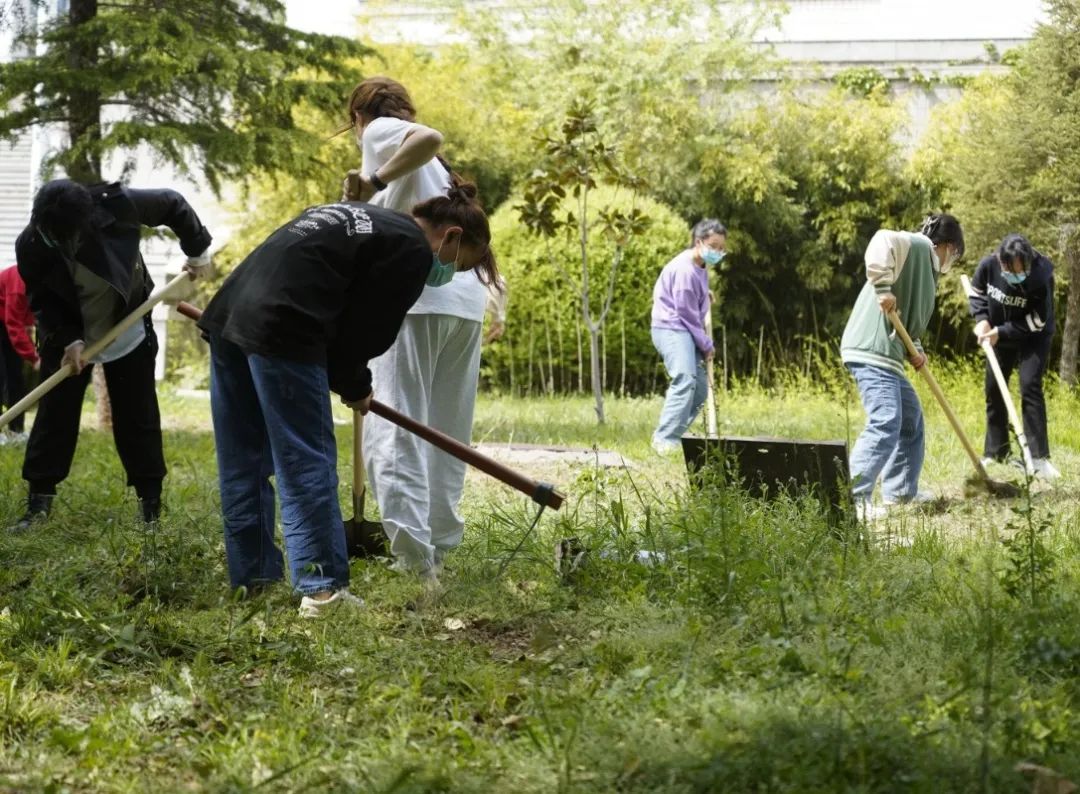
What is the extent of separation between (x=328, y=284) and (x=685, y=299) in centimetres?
532

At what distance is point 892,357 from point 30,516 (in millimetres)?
4081

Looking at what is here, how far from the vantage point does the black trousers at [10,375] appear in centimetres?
991

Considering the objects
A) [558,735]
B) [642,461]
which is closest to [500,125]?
[642,461]

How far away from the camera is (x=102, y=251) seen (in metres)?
5.48

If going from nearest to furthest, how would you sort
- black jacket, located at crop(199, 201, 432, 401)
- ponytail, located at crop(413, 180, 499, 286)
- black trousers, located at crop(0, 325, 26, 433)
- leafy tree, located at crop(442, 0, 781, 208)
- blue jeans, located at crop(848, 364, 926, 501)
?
black jacket, located at crop(199, 201, 432, 401) → ponytail, located at crop(413, 180, 499, 286) → blue jeans, located at crop(848, 364, 926, 501) → black trousers, located at crop(0, 325, 26, 433) → leafy tree, located at crop(442, 0, 781, 208)

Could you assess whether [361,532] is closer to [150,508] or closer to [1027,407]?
[150,508]

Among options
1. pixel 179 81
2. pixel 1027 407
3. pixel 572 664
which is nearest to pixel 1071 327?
pixel 1027 407

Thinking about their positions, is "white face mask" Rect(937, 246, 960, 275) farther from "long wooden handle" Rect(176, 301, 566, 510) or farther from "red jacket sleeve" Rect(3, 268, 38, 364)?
"red jacket sleeve" Rect(3, 268, 38, 364)

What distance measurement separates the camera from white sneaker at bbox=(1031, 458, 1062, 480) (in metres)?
8.07

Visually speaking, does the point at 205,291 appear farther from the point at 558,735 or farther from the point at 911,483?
the point at 558,735

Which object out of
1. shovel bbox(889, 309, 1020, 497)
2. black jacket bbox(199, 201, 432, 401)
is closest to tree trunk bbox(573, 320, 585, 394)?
shovel bbox(889, 309, 1020, 497)

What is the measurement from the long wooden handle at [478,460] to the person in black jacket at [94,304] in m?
A: 1.64

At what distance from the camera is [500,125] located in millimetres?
17047

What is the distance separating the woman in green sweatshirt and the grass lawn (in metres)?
1.01
